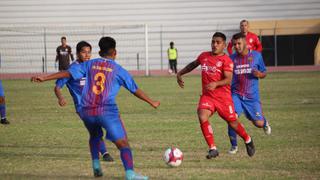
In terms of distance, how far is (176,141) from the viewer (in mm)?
13406

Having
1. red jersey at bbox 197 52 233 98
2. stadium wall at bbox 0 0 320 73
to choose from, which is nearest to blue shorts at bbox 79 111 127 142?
red jersey at bbox 197 52 233 98

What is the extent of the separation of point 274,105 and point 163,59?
26.6 meters

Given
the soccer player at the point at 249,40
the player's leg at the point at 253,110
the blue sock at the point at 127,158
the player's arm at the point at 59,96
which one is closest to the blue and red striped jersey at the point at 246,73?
the player's leg at the point at 253,110

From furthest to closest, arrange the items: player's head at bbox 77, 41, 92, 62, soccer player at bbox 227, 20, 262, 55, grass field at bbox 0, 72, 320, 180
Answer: soccer player at bbox 227, 20, 262, 55, player's head at bbox 77, 41, 92, 62, grass field at bbox 0, 72, 320, 180

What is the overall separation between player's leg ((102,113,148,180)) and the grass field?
30.1 inches

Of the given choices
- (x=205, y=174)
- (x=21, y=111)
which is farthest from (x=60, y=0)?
(x=205, y=174)

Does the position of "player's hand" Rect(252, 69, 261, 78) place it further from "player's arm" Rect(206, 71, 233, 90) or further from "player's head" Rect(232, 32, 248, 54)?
"player's arm" Rect(206, 71, 233, 90)

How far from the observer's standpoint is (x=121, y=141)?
8.74 meters

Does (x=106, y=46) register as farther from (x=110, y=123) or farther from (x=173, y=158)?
(x=173, y=158)

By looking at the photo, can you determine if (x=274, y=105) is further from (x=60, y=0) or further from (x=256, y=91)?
(x=60, y=0)

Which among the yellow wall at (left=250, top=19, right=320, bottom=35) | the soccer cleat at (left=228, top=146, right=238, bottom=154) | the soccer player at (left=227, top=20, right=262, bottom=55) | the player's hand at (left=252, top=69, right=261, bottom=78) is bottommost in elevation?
the soccer cleat at (left=228, top=146, right=238, bottom=154)

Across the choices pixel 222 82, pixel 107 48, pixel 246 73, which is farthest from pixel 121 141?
pixel 246 73

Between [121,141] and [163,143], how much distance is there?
444 centimetres

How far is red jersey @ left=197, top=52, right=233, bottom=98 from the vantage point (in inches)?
436
